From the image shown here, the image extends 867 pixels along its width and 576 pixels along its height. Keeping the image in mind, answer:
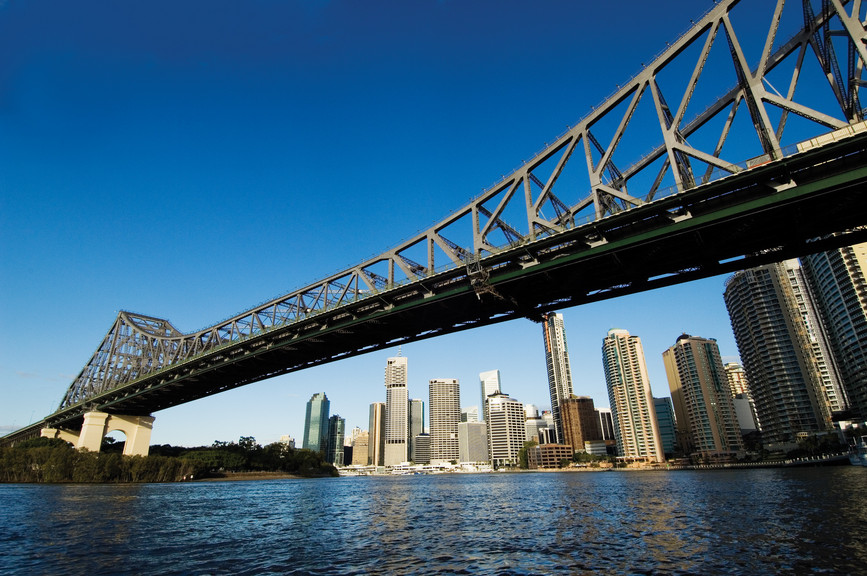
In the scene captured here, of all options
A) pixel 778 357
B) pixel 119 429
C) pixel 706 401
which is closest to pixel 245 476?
pixel 119 429

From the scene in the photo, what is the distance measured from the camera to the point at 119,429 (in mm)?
93375

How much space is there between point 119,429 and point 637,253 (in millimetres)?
104674

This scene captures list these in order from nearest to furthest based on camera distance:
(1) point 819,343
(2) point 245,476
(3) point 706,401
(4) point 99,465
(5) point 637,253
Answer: (5) point 637,253, (4) point 99,465, (2) point 245,476, (1) point 819,343, (3) point 706,401

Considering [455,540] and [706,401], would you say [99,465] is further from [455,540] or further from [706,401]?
[706,401]

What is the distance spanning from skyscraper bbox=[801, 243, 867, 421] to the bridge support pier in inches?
5776

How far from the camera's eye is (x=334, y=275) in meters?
53.9

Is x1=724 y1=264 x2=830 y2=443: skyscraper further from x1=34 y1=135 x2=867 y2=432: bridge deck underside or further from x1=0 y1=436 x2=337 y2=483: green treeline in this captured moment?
x1=0 y1=436 x2=337 y2=483: green treeline

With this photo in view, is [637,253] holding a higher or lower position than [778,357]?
lower

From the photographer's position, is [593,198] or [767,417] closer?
[593,198]

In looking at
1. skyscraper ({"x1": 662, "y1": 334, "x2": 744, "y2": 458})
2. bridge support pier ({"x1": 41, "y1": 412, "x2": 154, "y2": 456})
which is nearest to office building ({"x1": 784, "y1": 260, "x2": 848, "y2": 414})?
skyscraper ({"x1": 662, "y1": 334, "x2": 744, "y2": 458})

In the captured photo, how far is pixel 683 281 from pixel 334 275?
3638 cm

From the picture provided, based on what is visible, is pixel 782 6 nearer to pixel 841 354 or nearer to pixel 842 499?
pixel 842 499

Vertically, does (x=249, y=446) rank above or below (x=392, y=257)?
below

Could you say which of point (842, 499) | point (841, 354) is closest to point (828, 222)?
point (842, 499)
